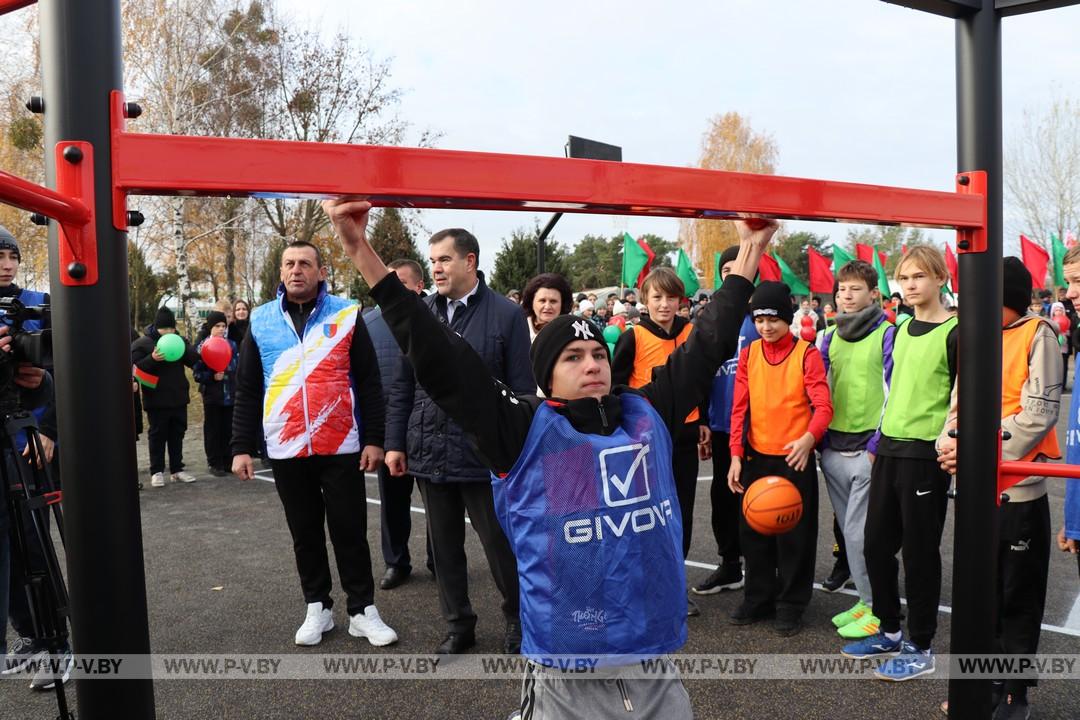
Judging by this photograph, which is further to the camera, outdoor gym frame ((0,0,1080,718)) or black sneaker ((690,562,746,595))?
black sneaker ((690,562,746,595))

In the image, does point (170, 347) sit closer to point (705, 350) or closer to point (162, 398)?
point (162, 398)

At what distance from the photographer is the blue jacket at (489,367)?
399cm

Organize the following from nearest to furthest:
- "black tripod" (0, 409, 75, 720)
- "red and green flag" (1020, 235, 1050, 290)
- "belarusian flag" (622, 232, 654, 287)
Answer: "black tripod" (0, 409, 75, 720) < "belarusian flag" (622, 232, 654, 287) < "red and green flag" (1020, 235, 1050, 290)

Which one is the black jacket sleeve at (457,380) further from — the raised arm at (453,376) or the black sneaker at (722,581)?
the black sneaker at (722,581)

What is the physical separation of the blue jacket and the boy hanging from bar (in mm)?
1806

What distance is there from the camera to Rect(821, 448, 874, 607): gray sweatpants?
4176mm

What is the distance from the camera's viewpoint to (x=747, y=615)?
4.35m

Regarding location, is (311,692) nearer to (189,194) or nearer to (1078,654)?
(189,194)

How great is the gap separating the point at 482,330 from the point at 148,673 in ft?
9.24

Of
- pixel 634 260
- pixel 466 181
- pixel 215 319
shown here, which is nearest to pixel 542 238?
pixel 466 181

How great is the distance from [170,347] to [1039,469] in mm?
8339

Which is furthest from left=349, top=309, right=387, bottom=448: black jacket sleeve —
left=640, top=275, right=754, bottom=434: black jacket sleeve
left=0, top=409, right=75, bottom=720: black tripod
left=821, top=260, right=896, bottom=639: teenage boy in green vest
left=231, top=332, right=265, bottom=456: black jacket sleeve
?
left=821, top=260, right=896, bottom=639: teenage boy in green vest

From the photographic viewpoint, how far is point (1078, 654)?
3.80 metres

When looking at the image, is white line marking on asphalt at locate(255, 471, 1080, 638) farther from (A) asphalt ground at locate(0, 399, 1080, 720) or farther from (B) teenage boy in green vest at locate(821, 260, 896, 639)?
(B) teenage boy in green vest at locate(821, 260, 896, 639)
